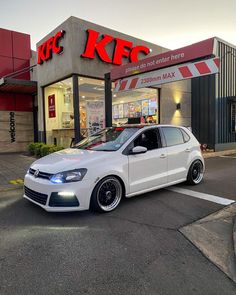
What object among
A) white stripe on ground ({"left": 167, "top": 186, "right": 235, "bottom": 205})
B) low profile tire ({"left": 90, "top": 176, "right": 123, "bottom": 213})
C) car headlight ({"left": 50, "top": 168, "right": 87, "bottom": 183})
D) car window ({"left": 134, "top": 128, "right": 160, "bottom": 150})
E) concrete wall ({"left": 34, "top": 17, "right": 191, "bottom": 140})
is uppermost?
concrete wall ({"left": 34, "top": 17, "right": 191, "bottom": 140})

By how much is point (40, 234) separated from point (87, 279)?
4.48 ft

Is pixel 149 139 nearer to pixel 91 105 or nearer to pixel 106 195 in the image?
pixel 106 195

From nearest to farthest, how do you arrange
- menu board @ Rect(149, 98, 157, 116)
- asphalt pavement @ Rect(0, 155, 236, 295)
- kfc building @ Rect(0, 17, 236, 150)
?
asphalt pavement @ Rect(0, 155, 236, 295), kfc building @ Rect(0, 17, 236, 150), menu board @ Rect(149, 98, 157, 116)

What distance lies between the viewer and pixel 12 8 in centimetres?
1108

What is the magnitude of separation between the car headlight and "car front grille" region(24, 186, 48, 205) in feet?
1.12

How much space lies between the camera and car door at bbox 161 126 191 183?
5.75 metres

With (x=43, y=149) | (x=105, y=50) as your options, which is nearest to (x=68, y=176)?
(x=43, y=149)

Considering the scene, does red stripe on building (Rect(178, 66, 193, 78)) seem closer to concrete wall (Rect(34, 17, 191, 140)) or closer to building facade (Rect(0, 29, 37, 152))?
concrete wall (Rect(34, 17, 191, 140))

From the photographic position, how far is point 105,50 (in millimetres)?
11117

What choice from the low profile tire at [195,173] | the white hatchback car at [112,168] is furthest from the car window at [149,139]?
the low profile tire at [195,173]

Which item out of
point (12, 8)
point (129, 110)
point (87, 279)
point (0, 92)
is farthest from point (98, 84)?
point (87, 279)

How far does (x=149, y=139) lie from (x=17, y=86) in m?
10.1

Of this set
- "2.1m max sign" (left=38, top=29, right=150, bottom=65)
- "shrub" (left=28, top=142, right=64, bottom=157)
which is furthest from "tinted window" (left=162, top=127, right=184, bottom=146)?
"2.1m max sign" (left=38, top=29, right=150, bottom=65)

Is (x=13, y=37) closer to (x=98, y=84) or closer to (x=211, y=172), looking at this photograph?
(x=98, y=84)
